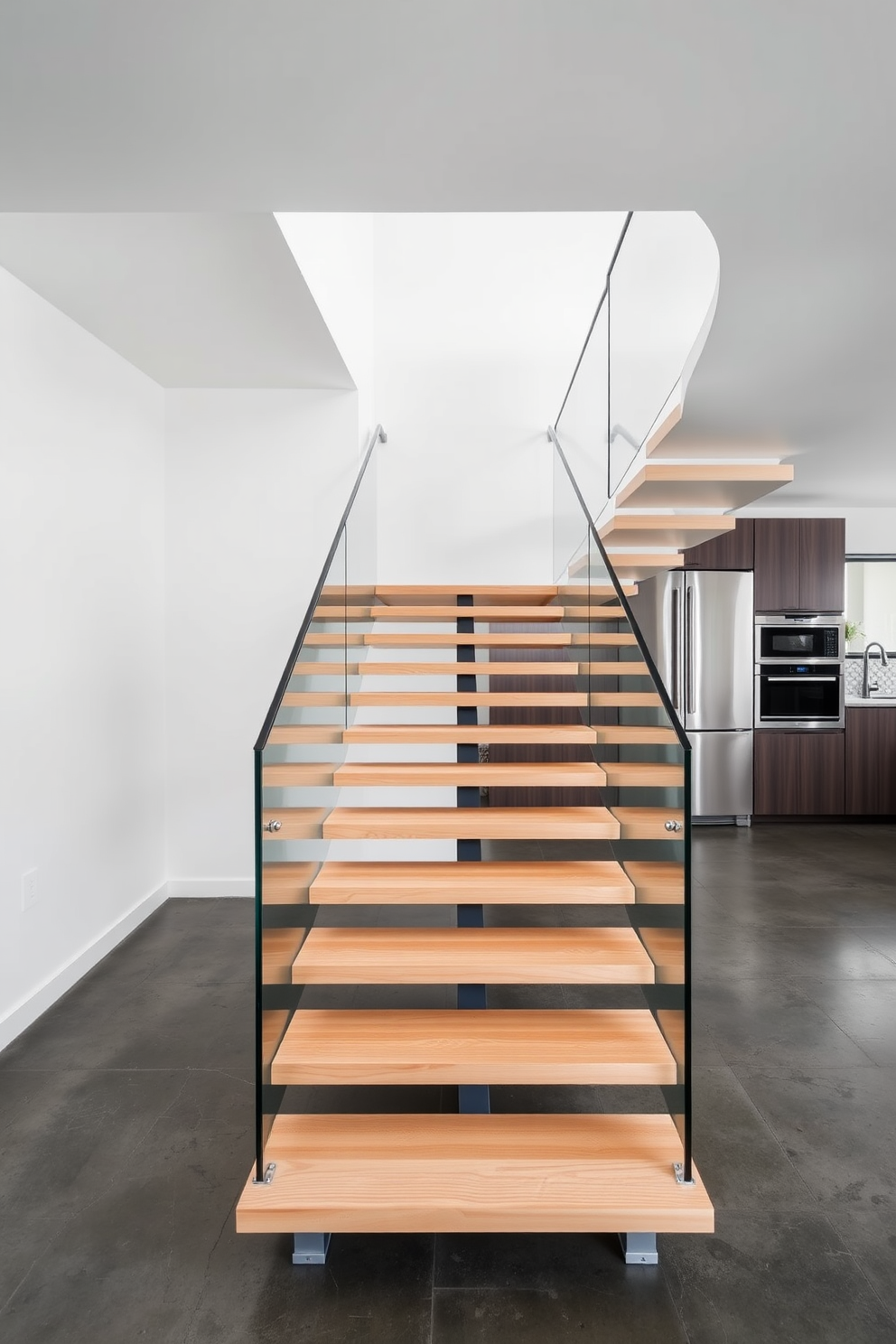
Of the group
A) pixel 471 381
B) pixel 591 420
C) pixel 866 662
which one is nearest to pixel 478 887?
pixel 591 420

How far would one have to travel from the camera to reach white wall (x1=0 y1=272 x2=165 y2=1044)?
10.1ft

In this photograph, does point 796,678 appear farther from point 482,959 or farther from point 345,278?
point 482,959

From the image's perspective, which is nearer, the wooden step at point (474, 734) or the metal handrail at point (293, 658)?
the metal handrail at point (293, 658)

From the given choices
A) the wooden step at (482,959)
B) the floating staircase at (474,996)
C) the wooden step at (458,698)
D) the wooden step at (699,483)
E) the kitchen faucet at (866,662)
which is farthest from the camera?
the kitchen faucet at (866,662)

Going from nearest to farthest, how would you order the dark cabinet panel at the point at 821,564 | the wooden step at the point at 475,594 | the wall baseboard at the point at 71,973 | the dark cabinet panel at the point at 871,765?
the wall baseboard at the point at 71,973, the wooden step at the point at 475,594, the dark cabinet panel at the point at 821,564, the dark cabinet panel at the point at 871,765

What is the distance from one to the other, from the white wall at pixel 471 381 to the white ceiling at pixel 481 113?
A: 10.1ft

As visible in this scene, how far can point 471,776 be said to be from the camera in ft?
9.93

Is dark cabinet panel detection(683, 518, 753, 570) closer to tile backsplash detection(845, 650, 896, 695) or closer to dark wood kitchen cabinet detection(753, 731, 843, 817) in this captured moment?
dark wood kitchen cabinet detection(753, 731, 843, 817)

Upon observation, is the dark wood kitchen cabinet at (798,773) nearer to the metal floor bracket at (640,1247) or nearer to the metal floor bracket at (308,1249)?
the metal floor bracket at (640,1247)

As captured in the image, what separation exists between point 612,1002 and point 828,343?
109 inches

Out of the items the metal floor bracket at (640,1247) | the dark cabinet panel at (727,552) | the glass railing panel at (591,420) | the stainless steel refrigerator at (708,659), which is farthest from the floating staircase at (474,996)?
the dark cabinet panel at (727,552)

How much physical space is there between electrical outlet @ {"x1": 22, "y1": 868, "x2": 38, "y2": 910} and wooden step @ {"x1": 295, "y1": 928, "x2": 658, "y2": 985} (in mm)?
1361

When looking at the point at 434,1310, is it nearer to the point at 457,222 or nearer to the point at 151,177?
the point at 151,177

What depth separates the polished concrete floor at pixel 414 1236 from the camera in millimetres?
1758
